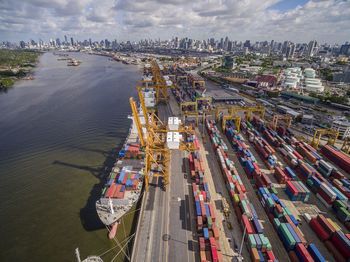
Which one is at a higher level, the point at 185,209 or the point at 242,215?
the point at 242,215

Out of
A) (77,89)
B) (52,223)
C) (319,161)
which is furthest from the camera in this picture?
(77,89)

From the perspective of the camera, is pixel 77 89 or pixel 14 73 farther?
pixel 14 73

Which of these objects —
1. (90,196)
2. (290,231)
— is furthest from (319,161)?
(90,196)

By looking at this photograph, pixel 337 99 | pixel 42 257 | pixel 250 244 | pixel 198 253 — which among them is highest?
pixel 337 99

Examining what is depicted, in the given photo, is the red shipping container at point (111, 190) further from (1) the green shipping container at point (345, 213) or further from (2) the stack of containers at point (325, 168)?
(2) the stack of containers at point (325, 168)

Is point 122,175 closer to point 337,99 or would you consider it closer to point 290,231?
point 290,231

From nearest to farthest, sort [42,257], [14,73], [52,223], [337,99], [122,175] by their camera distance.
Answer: [42,257] → [52,223] → [122,175] → [337,99] → [14,73]
